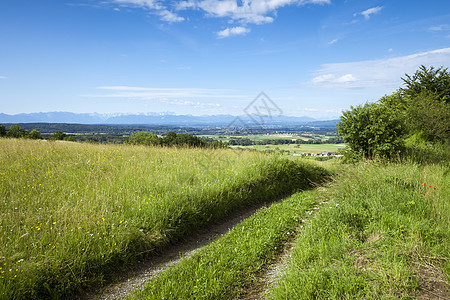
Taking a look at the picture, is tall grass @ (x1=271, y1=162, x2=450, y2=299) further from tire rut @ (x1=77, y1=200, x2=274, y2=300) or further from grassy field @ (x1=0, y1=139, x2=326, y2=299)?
grassy field @ (x1=0, y1=139, x2=326, y2=299)

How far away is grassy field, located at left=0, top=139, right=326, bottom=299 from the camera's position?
3752mm

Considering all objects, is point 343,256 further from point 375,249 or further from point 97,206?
point 97,206

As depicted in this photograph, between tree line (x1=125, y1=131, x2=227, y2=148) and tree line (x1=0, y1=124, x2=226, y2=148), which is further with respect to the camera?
tree line (x1=0, y1=124, x2=226, y2=148)

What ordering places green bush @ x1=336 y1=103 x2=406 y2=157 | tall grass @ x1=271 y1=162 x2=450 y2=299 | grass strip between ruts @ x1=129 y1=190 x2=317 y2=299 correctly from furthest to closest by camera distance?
green bush @ x1=336 y1=103 x2=406 y2=157
grass strip between ruts @ x1=129 y1=190 x2=317 y2=299
tall grass @ x1=271 y1=162 x2=450 y2=299

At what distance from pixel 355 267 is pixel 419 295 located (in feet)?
2.32

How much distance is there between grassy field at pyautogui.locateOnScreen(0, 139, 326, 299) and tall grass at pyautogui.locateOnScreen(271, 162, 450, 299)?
2633mm

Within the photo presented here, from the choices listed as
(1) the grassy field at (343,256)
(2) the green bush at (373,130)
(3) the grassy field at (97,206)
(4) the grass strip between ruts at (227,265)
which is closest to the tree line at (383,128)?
(2) the green bush at (373,130)

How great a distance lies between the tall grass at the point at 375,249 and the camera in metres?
3.13

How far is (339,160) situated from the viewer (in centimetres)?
1452

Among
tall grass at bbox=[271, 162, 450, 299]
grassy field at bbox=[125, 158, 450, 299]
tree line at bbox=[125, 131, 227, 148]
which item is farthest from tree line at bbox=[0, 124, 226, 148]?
tall grass at bbox=[271, 162, 450, 299]

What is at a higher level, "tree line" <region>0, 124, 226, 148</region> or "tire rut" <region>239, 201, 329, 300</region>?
"tree line" <region>0, 124, 226, 148</region>

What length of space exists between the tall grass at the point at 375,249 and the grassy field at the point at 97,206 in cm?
263

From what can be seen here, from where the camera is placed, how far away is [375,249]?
387 cm

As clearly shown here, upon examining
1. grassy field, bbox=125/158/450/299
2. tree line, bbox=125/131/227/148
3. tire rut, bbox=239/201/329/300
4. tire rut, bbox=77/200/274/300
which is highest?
tree line, bbox=125/131/227/148
